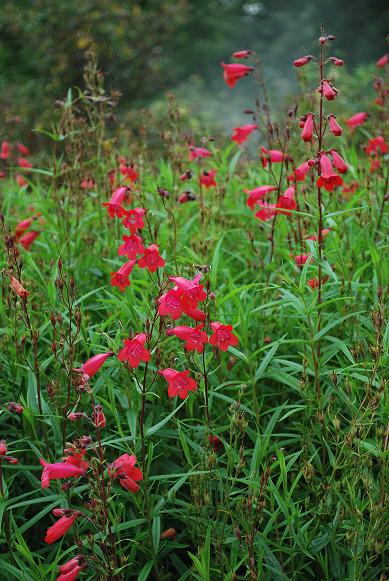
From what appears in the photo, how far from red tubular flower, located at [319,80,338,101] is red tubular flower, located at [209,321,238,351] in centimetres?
104

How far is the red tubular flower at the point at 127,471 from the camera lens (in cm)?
205

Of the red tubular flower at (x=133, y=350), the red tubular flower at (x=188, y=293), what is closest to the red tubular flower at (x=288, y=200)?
the red tubular flower at (x=188, y=293)

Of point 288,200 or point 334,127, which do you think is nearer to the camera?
point 334,127

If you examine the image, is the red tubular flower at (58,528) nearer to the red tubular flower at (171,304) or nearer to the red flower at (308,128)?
the red tubular flower at (171,304)

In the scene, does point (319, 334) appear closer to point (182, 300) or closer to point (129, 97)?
point (182, 300)

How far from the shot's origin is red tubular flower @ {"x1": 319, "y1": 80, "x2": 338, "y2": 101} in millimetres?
2697

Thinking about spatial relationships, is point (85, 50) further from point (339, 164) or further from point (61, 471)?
point (61, 471)

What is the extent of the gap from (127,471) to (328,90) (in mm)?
1724

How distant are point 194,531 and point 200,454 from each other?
285mm

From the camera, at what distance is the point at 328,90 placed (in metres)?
2.74

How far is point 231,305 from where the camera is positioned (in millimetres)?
3344

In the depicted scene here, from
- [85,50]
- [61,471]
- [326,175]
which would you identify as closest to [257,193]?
[326,175]

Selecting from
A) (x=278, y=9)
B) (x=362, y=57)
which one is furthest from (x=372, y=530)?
(x=278, y=9)

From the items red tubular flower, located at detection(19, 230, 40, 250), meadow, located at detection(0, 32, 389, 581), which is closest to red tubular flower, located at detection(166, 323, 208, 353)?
meadow, located at detection(0, 32, 389, 581)
